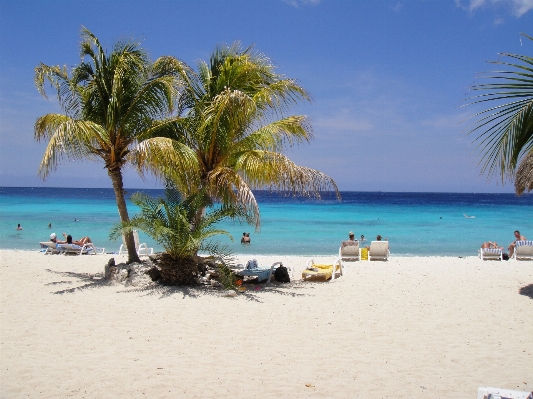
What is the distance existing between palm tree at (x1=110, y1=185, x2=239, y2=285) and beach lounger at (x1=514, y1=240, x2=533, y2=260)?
9.72 m

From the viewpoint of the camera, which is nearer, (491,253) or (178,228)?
(178,228)

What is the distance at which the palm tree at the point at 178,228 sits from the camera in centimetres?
859

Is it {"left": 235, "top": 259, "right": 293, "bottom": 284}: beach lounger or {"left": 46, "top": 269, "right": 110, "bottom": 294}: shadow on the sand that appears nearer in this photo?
{"left": 46, "top": 269, "right": 110, "bottom": 294}: shadow on the sand

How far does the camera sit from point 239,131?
32.0 ft

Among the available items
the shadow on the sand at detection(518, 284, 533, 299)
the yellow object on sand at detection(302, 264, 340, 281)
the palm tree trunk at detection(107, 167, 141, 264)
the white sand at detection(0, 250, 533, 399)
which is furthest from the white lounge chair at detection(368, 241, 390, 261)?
the palm tree trunk at detection(107, 167, 141, 264)

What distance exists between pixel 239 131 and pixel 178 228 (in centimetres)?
249

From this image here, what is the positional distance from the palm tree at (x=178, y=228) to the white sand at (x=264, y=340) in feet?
1.92

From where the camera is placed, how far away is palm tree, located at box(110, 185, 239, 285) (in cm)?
859

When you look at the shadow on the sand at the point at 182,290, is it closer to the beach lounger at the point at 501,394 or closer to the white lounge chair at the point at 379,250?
the white lounge chair at the point at 379,250

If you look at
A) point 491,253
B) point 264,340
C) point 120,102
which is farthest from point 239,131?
point 491,253

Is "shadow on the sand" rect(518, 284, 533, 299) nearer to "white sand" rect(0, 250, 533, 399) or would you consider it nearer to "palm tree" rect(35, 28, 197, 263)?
"white sand" rect(0, 250, 533, 399)

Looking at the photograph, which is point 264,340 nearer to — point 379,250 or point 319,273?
point 319,273

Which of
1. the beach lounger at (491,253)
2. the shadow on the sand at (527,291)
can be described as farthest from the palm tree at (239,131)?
the beach lounger at (491,253)

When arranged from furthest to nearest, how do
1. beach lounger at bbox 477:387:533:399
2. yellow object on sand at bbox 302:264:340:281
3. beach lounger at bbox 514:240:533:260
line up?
beach lounger at bbox 514:240:533:260 → yellow object on sand at bbox 302:264:340:281 → beach lounger at bbox 477:387:533:399
